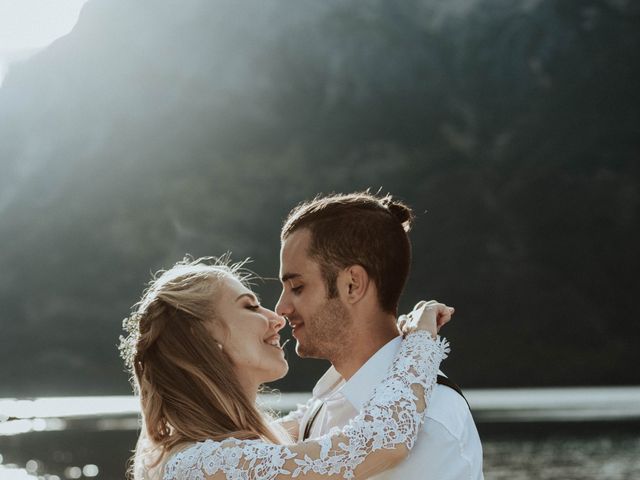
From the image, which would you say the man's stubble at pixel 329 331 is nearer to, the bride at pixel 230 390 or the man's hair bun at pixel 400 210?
the bride at pixel 230 390

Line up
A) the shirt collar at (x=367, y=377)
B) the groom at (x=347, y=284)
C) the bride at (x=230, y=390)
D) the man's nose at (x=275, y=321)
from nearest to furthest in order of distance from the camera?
1. the bride at (x=230, y=390)
2. the shirt collar at (x=367, y=377)
3. the groom at (x=347, y=284)
4. the man's nose at (x=275, y=321)

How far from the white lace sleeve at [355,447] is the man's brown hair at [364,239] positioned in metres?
0.43

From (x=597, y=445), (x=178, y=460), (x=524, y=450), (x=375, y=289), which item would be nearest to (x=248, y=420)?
(x=178, y=460)

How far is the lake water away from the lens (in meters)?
67.8

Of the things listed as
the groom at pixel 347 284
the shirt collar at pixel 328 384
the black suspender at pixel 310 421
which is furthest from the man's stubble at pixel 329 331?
the black suspender at pixel 310 421

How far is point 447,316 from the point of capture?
5.46 m

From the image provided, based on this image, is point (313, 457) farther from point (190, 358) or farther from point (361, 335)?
point (190, 358)

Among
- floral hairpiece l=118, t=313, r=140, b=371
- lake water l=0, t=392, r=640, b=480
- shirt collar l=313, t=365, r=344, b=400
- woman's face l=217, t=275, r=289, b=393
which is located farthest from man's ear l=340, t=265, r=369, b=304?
lake water l=0, t=392, r=640, b=480

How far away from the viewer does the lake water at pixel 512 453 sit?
6781 centimetres

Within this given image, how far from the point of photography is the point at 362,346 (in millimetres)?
5281

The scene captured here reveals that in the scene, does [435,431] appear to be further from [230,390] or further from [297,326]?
[230,390]

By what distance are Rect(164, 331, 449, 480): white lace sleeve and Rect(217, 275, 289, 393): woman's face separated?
769mm

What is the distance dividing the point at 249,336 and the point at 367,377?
1006 millimetres

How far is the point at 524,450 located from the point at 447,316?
84005 mm
